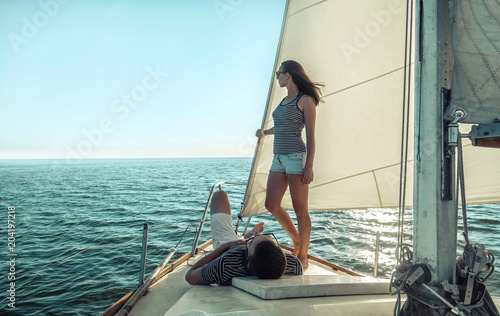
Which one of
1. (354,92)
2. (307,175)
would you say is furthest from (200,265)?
(354,92)

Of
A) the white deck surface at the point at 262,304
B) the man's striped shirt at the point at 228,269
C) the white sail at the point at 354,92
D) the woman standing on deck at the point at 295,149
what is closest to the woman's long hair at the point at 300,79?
the woman standing on deck at the point at 295,149

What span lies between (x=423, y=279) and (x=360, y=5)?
2.35 metres

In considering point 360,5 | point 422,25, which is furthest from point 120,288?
point 422,25

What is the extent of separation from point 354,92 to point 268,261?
1.71 metres

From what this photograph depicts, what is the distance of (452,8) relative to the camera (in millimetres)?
1127

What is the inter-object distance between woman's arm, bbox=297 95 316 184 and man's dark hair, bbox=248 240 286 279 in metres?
0.73

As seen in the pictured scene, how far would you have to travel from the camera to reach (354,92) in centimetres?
287

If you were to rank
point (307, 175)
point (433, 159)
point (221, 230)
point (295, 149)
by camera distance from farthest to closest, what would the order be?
point (221, 230) < point (295, 149) < point (307, 175) < point (433, 159)

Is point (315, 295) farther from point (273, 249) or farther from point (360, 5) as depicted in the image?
point (360, 5)

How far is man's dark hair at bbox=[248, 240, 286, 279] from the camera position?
1822 mm

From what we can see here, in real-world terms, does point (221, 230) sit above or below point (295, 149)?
below

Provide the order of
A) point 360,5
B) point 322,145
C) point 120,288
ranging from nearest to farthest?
point 360,5 → point 322,145 → point 120,288

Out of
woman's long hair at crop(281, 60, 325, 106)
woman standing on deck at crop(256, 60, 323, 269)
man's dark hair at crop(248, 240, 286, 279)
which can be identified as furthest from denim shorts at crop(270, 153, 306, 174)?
man's dark hair at crop(248, 240, 286, 279)

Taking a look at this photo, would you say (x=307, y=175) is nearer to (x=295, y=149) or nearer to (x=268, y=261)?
(x=295, y=149)
